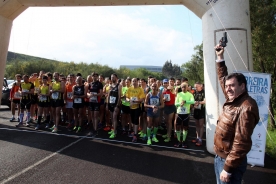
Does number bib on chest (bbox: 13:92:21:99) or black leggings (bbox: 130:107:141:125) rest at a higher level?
number bib on chest (bbox: 13:92:21:99)

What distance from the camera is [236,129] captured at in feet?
6.95

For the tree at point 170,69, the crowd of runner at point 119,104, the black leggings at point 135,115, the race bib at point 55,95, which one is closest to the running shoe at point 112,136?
the crowd of runner at point 119,104

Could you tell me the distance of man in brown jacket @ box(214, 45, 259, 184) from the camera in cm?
204

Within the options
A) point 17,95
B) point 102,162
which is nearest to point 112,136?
point 102,162

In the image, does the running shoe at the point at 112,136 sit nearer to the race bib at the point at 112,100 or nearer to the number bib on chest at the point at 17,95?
the race bib at the point at 112,100

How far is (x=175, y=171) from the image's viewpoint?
4512 millimetres

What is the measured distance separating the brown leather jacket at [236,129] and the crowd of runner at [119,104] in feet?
13.5

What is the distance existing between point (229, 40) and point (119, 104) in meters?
3.97

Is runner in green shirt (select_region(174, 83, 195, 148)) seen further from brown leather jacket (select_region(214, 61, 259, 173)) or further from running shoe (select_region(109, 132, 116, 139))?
brown leather jacket (select_region(214, 61, 259, 173))

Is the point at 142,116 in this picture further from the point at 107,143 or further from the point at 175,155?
the point at 175,155

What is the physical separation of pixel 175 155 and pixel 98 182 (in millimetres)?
2430

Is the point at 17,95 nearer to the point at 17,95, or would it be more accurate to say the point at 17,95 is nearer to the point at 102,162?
the point at 17,95

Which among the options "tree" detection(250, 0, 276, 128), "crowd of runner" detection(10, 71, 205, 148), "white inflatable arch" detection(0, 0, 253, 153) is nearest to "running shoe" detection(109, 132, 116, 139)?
"crowd of runner" detection(10, 71, 205, 148)

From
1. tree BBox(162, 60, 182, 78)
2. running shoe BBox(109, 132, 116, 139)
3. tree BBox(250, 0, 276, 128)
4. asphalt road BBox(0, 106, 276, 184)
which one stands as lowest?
asphalt road BBox(0, 106, 276, 184)
